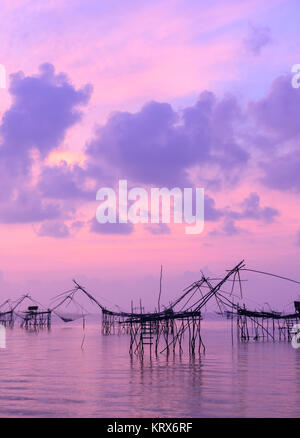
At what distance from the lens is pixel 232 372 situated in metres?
27.0

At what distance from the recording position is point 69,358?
34.7m

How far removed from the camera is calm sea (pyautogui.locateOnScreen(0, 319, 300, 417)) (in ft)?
58.8

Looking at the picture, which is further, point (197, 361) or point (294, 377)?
point (197, 361)

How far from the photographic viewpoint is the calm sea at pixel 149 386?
58.8ft

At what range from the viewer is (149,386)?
22.4 m

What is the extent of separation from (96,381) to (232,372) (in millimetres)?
6470

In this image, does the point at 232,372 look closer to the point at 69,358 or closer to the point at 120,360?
the point at 120,360
